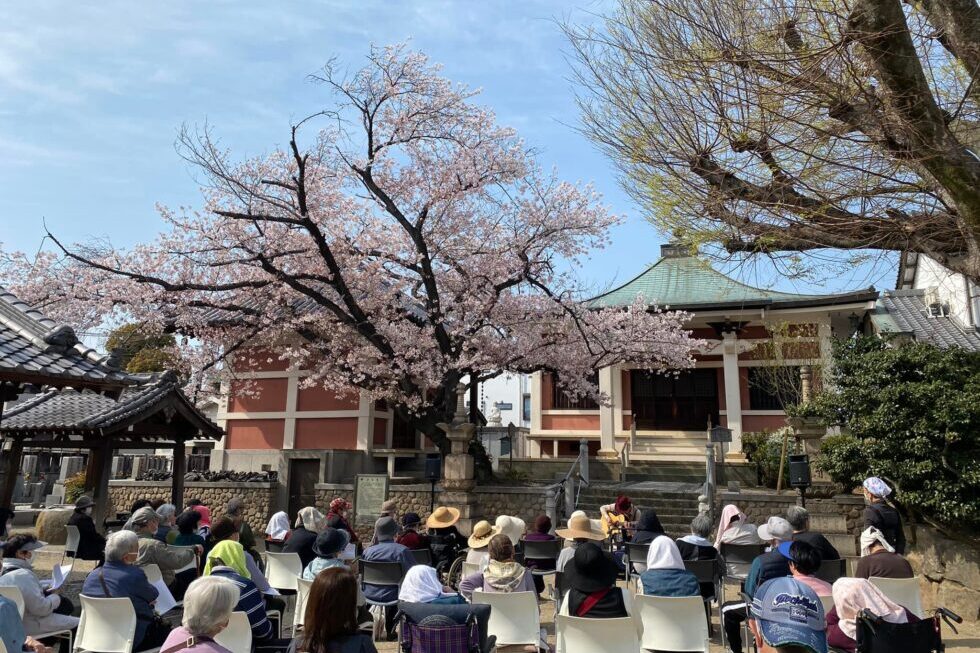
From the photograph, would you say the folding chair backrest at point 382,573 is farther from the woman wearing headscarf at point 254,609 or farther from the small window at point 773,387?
the small window at point 773,387

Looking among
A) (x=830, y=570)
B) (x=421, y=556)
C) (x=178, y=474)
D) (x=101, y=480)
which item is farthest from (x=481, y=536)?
(x=178, y=474)

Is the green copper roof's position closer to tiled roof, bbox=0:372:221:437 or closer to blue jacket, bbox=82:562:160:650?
tiled roof, bbox=0:372:221:437

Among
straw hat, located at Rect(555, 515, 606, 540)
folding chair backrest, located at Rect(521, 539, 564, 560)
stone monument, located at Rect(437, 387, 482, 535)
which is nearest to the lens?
straw hat, located at Rect(555, 515, 606, 540)

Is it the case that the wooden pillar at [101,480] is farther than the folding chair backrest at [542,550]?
Yes

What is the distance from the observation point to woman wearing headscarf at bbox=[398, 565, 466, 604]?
14.4ft

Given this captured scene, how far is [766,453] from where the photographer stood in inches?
587

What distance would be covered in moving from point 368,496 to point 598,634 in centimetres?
1011

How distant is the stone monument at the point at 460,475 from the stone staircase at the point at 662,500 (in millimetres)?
2358

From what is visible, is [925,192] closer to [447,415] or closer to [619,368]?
[447,415]

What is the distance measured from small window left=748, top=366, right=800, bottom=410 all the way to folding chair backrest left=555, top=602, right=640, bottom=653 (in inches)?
532

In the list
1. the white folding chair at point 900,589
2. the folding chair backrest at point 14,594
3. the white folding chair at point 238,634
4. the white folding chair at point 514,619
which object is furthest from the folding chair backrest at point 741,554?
the folding chair backrest at point 14,594

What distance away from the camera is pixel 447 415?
45.2 ft

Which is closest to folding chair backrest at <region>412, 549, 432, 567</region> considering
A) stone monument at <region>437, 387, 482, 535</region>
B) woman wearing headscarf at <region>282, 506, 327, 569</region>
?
woman wearing headscarf at <region>282, 506, 327, 569</region>

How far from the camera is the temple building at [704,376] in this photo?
56.9 ft
